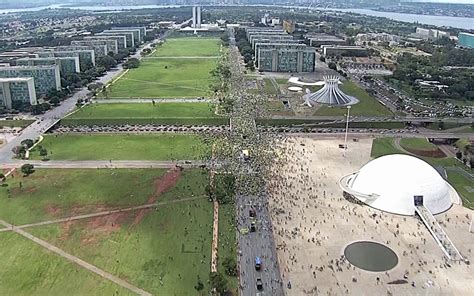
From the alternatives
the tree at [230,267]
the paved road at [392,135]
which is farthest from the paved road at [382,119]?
the tree at [230,267]

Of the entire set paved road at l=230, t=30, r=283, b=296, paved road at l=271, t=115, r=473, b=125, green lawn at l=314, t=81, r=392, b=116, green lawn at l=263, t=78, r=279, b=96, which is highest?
green lawn at l=263, t=78, r=279, b=96

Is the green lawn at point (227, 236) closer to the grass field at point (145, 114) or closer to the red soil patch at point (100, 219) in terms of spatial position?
the red soil patch at point (100, 219)

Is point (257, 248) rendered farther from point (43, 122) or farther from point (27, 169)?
point (43, 122)

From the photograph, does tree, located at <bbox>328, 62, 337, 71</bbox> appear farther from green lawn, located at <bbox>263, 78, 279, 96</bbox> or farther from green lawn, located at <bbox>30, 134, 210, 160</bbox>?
green lawn, located at <bbox>30, 134, 210, 160</bbox>

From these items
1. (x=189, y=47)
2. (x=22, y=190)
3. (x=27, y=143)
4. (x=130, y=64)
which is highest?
(x=189, y=47)

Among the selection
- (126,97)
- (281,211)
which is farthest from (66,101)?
(281,211)

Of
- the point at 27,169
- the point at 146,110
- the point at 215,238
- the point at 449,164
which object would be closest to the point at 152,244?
the point at 215,238

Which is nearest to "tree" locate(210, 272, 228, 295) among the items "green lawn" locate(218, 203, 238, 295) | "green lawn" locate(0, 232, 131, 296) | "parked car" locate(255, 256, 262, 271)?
"green lawn" locate(218, 203, 238, 295)

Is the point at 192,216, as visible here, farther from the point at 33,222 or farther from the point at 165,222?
the point at 33,222
